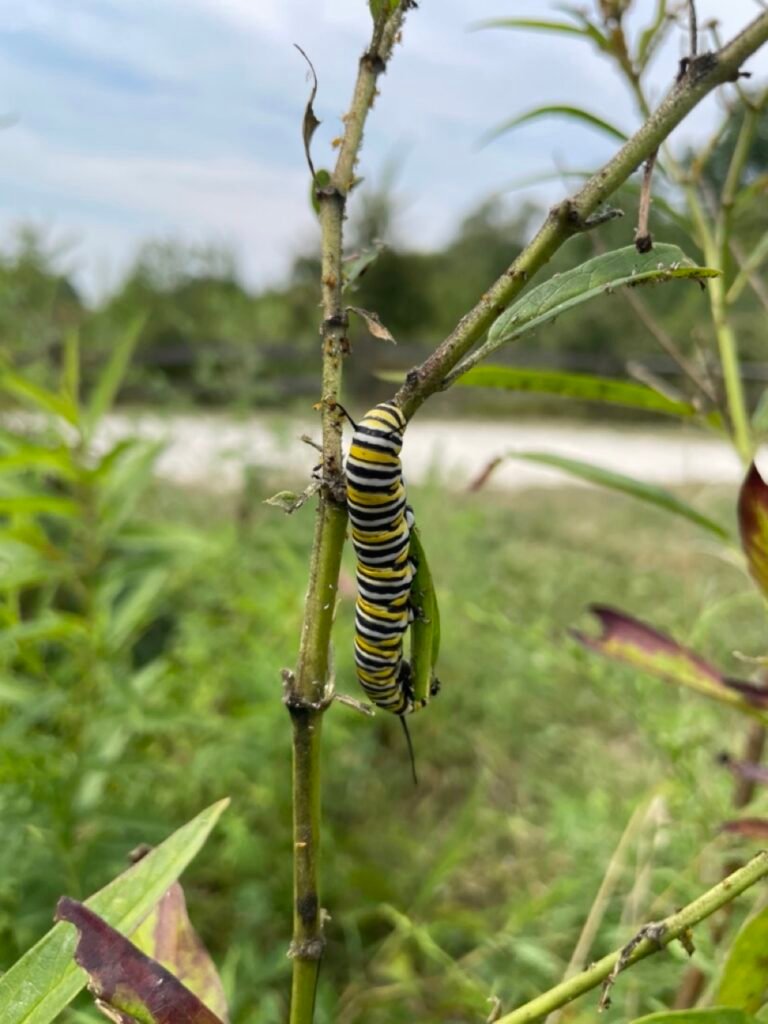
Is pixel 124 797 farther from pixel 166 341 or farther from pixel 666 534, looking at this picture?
pixel 166 341

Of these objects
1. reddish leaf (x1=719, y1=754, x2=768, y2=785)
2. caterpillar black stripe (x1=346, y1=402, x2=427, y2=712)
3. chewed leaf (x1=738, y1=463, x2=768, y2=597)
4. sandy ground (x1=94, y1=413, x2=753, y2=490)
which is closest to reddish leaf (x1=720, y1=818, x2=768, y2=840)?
reddish leaf (x1=719, y1=754, x2=768, y2=785)

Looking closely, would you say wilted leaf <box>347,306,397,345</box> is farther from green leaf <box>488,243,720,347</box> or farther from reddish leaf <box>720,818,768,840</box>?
reddish leaf <box>720,818,768,840</box>

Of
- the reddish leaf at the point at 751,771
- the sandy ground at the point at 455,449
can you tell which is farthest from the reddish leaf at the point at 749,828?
the sandy ground at the point at 455,449

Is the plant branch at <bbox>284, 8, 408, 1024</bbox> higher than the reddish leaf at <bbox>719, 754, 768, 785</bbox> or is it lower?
higher

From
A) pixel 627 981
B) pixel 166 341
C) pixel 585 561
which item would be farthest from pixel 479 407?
pixel 627 981

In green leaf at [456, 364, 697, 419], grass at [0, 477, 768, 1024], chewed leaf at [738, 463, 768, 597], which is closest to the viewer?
chewed leaf at [738, 463, 768, 597]

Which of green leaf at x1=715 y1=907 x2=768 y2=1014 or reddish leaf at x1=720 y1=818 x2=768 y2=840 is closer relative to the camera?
green leaf at x1=715 y1=907 x2=768 y2=1014

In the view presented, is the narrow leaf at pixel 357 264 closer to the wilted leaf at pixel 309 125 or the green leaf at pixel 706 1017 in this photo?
the wilted leaf at pixel 309 125

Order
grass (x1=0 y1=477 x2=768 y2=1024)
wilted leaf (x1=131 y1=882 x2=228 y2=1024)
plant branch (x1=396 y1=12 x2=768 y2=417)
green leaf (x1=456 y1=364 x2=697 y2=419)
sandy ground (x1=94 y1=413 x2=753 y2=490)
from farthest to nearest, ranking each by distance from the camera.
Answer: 1. sandy ground (x1=94 y1=413 x2=753 y2=490)
2. grass (x1=0 y1=477 x2=768 y2=1024)
3. green leaf (x1=456 y1=364 x2=697 y2=419)
4. wilted leaf (x1=131 y1=882 x2=228 y2=1024)
5. plant branch (x1=396 y1=12 x2=768 y2=417)
